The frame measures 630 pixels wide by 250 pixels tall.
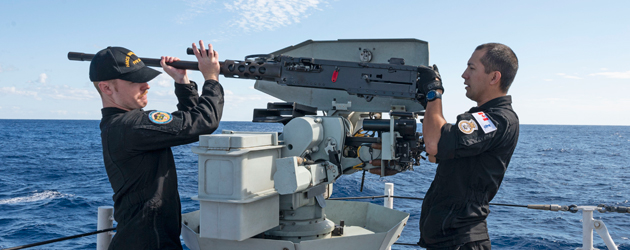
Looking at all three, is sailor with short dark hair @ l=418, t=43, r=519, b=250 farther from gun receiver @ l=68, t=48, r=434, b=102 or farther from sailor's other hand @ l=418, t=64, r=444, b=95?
gun receiver @ l=68, t=48, r=434, b=102

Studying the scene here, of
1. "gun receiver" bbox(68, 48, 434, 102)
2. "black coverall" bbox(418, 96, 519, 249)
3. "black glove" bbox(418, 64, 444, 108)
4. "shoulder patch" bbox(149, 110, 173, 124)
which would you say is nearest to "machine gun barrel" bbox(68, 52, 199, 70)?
"gun receiver" bbox(68, 48, 434, 102)

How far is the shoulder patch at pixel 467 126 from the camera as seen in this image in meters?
2.42

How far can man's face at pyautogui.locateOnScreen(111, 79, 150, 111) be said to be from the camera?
2.68 m

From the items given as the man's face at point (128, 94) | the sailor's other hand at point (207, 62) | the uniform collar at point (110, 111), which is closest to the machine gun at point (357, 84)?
the sailor's other hand at point (207, 62)

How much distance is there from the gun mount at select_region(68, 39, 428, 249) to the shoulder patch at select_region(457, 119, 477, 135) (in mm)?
768

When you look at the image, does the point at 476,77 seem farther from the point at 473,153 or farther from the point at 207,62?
the point at 207,62

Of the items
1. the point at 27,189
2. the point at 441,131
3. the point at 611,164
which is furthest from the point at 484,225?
the point at 611,164

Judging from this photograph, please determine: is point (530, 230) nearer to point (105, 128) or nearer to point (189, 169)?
point (105, 128)

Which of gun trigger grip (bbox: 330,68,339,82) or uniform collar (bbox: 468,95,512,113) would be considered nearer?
uniform collar (bbox: 468,95,512,113)

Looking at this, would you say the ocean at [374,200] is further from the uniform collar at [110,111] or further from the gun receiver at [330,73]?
the uniform collar at [110,111]

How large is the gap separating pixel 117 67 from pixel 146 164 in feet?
1.91

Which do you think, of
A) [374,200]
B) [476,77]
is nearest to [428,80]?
[476,77]

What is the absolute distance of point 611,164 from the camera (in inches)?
1571

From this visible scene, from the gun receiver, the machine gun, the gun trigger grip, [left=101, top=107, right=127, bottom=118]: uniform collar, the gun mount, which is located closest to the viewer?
[left=101, top=107, right=127, bottom=118]: uniform collar
